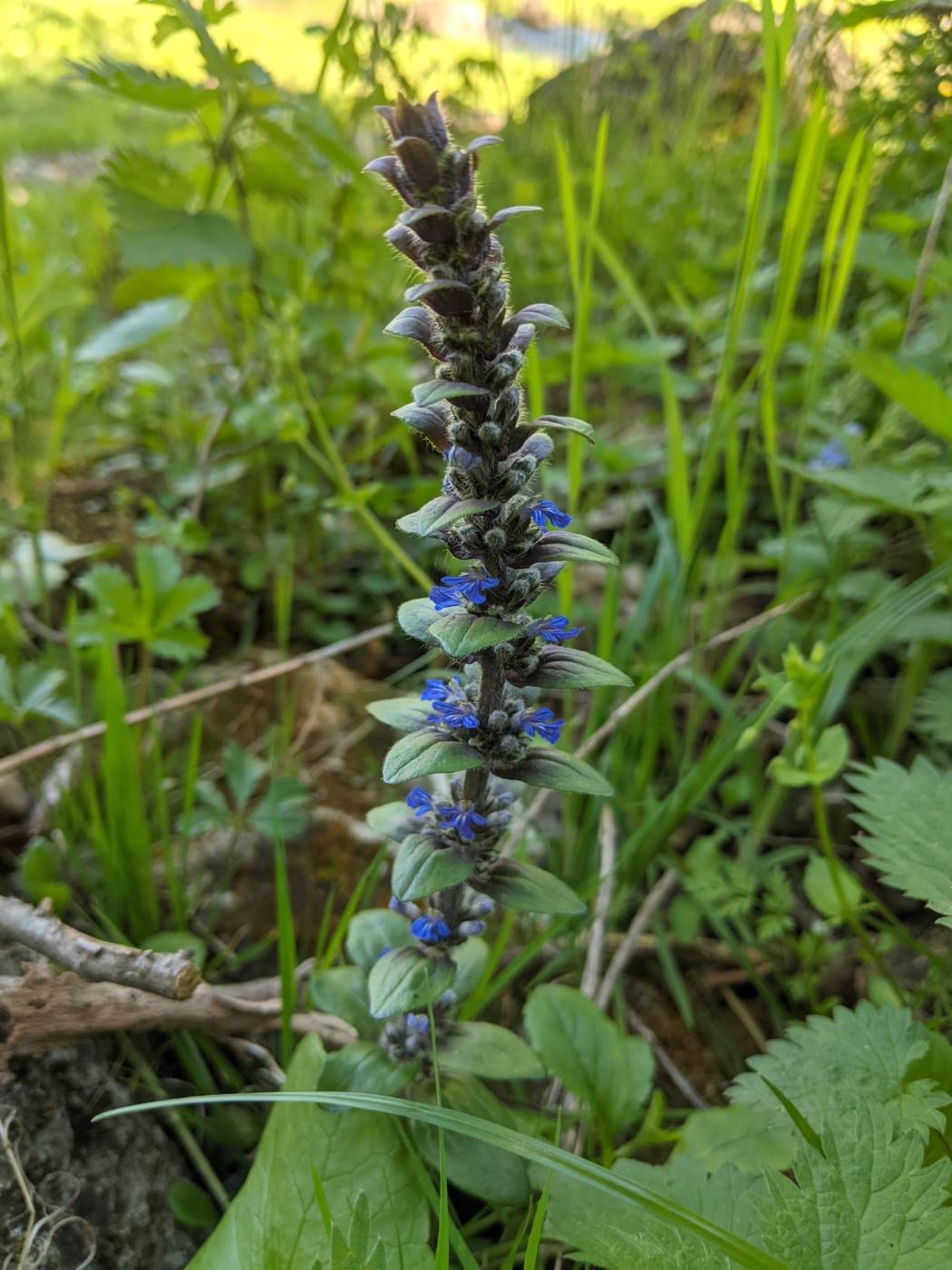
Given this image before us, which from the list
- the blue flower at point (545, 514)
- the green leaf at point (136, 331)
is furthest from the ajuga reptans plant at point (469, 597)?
the green leaf at point (136, 331)

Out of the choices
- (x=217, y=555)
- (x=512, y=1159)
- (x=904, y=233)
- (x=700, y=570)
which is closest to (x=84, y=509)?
(x=217, y=555)

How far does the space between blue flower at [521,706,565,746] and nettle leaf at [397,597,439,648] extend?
0.55 ft

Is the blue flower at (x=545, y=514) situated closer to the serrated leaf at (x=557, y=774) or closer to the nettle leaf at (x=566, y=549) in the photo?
the nettle leaf at (x=566, y=549)

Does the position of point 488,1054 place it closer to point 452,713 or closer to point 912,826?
point 452,713

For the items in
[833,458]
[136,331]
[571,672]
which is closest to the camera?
[571,672]

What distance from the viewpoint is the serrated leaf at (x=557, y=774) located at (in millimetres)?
1107

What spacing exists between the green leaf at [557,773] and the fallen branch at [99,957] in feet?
1.93

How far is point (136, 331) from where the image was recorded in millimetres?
2703

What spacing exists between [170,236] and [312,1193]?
2296 mm

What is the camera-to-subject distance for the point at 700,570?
7.88 ft

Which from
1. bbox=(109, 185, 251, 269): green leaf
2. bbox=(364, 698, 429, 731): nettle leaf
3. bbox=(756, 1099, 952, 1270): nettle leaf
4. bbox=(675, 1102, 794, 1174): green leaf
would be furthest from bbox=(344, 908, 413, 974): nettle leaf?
bbox=(109, 185, 251, 269): green leaf

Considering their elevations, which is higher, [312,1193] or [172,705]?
[172,705]

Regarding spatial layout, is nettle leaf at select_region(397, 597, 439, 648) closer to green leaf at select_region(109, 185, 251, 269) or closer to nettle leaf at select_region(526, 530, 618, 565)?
nettle leaf at select_region(526, 530, 618, 565)

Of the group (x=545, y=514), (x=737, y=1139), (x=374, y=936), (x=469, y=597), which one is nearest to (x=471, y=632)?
(x=469, y=597)
